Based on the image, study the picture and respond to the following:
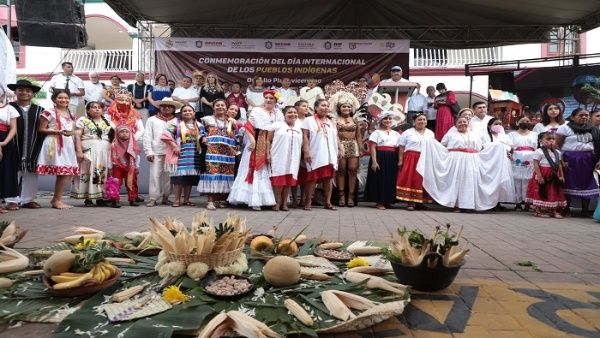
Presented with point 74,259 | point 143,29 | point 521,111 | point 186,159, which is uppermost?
point 143,29

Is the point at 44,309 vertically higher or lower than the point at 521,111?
lower

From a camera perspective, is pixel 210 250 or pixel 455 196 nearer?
pixel 210 250

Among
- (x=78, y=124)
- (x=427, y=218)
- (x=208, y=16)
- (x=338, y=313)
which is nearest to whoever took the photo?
(x=338, y=313)

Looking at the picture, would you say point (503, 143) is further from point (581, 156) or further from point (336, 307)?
point (336, 307)

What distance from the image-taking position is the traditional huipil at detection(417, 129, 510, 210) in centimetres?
803

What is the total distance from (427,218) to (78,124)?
567cm

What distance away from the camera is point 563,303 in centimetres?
266

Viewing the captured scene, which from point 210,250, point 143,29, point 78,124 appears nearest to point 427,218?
point 210,250

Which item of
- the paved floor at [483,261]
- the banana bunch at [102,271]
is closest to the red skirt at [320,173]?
the paved floor at [483,261]

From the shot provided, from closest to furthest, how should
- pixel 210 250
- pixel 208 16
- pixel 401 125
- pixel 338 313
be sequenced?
pixel 338 313
pixel 210 250
pixel 401 125
pixel 208 16

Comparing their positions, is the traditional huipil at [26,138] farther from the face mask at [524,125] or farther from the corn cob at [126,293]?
the face mask at [524,125]

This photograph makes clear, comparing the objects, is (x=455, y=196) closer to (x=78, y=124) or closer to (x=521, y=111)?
(x=521, y=111)

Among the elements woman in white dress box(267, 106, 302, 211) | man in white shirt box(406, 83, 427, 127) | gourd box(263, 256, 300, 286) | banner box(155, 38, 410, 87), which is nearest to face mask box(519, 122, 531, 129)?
man in white shirt box(406, 83, 427, 127)

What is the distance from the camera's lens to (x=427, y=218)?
6.68 m
